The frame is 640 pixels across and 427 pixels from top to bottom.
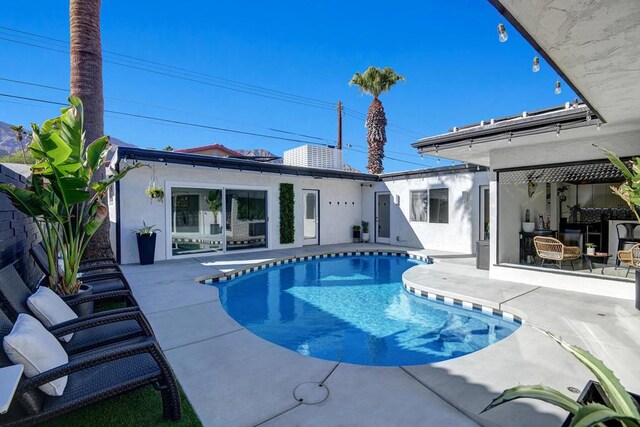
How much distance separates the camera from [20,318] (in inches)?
95.7

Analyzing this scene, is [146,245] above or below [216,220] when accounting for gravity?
below

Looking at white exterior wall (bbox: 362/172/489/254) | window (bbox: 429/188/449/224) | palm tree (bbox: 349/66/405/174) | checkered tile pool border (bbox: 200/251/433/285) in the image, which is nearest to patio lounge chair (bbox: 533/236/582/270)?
checkered tile pool border (bbox: 200/251/433/285)

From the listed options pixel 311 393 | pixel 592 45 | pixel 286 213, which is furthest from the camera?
pixel 286 213

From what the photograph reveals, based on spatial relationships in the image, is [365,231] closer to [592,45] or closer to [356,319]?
[356,319]

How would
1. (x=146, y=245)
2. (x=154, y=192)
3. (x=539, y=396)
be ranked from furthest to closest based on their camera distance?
(x=154, y=192), (x=146, y=245), (x=539, y=396)

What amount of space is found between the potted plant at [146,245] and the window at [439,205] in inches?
433

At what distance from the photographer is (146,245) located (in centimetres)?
1005

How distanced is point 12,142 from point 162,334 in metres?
115

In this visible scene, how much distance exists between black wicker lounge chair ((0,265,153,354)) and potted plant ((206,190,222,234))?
8.69 metres

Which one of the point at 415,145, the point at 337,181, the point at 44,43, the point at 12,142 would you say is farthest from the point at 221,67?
the point at 12,142

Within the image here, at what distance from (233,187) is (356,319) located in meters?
8.16

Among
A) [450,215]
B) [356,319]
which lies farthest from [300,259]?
[450,215]

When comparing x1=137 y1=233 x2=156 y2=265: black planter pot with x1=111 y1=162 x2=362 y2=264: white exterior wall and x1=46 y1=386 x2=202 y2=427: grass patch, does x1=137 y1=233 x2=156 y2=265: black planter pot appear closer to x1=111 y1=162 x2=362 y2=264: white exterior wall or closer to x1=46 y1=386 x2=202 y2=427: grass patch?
x1=111 y1=162 x2=362 y2=264: white exterior wall

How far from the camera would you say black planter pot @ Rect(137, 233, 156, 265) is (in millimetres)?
10016
